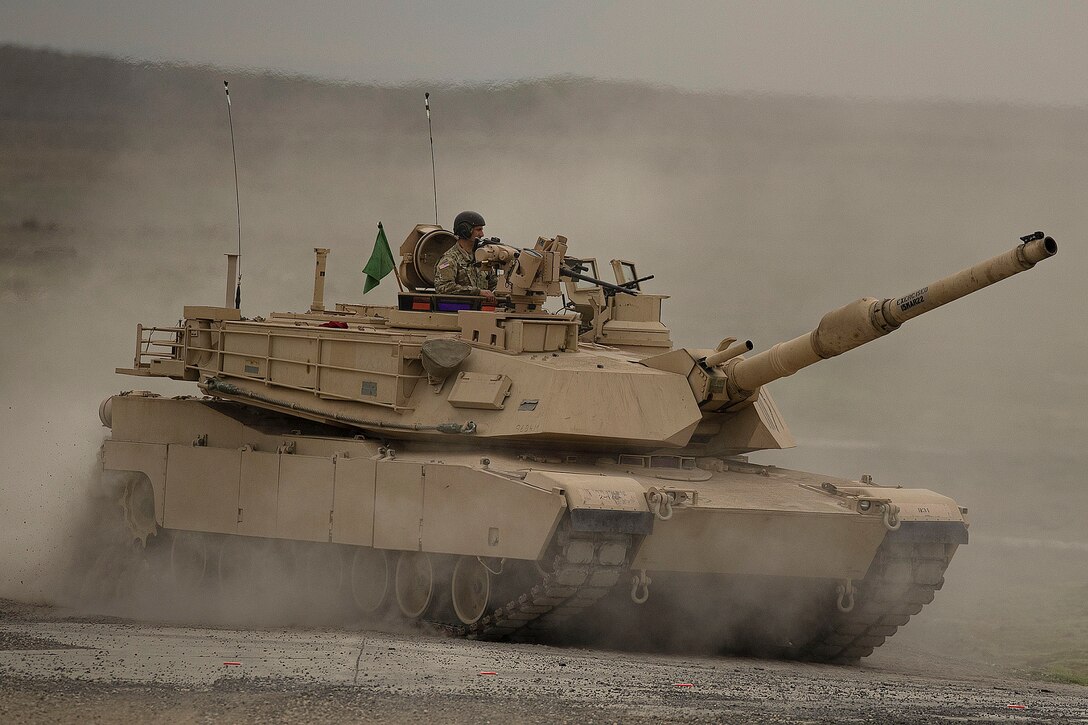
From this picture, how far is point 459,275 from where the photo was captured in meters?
16.9

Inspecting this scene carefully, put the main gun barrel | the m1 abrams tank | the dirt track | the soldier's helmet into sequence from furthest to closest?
the soldier's helmet → the m1 abrams tank → the main gun barrel → the dirt track

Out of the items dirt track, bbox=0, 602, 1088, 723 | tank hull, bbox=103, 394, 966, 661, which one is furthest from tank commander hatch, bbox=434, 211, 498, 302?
dirt track, bbox=0, 602, 1088, 723

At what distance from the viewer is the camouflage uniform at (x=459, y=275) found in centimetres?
1672

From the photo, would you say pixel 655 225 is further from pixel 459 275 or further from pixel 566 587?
pixel 566 587

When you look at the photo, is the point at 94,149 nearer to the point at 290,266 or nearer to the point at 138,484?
the point at 290,266

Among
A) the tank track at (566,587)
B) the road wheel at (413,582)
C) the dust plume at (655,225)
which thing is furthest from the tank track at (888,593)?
the dust plume at (655,225)

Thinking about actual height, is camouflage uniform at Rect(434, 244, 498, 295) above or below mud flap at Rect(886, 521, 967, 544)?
above

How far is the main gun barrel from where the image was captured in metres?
12.1

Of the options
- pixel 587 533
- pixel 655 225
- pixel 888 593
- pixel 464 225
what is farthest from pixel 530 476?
pixel 655 225

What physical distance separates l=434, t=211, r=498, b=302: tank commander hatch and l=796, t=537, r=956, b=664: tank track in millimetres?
4930

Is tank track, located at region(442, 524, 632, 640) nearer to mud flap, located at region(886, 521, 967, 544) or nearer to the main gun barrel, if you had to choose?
the main gun barrel

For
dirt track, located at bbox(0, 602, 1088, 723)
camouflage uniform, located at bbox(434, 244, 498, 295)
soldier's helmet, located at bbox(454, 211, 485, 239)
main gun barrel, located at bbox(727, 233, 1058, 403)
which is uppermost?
soldier's helmet, located at bbox(454, 211, 485, 239)

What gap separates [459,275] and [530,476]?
12.7 ft

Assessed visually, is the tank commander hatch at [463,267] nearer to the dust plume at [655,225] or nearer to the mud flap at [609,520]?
the mud flap at [609,520]
